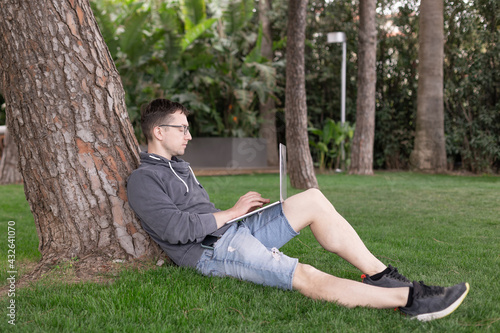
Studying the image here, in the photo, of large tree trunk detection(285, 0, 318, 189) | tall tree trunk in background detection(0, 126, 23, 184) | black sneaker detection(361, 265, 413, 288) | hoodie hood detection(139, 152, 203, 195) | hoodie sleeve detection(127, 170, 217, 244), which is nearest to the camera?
black sneaker detection(361, 265, 413, 288)

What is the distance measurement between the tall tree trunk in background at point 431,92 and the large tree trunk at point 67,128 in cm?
1071

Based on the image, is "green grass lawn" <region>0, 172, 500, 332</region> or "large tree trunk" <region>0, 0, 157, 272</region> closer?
"green grass lawn" <region>0, 172, 500, 332</region>

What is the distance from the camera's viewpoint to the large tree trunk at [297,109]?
27.3ft

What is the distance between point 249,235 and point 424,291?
3.26ft

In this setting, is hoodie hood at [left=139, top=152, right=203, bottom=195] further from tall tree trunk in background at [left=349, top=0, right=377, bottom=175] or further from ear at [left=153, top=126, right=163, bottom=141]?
tall tree trunk in background at [left=349, top=0, right=377, bottom=175]

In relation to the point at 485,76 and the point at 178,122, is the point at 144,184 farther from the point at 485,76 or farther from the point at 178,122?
the point at 485,76

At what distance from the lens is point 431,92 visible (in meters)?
12.5

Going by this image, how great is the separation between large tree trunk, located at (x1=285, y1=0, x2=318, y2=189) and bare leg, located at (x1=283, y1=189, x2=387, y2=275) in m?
5.21

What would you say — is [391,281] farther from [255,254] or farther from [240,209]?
[240,209]

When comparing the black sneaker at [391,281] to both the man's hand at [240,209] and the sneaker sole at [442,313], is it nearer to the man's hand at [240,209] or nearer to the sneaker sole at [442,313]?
the sneaker sole at [442,313]

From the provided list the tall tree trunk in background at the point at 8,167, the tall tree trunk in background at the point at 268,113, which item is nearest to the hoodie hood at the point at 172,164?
the tall tree trunk in background at the point at 8,167

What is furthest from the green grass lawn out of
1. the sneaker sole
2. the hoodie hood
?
the hoodie hood

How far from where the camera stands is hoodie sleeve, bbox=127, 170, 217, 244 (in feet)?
9.12

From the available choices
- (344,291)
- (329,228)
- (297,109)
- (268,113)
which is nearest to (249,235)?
(329,228)
